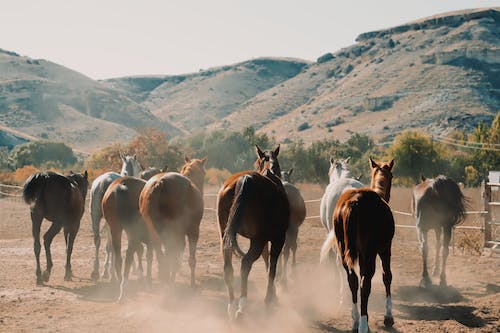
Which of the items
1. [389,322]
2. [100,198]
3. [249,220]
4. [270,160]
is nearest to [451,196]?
[270,160]

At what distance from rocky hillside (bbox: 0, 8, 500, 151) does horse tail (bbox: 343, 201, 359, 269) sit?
8649cm

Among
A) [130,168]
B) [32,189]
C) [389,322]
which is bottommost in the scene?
[389,322]

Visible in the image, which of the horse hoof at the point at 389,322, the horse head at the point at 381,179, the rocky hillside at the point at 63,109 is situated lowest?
the horse hoof at the point at 389,322

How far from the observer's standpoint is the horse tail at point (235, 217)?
279 inches

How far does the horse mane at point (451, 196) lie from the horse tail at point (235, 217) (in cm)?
563

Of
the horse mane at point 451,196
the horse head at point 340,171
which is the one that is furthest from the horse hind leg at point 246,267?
the horse mane at point 451,196

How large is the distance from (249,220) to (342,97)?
127711 mm

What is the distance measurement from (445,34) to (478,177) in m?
107

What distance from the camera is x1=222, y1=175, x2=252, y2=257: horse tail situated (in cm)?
709

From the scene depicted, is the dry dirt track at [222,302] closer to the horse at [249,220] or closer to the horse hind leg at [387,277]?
the horse hind leg at [387,277]

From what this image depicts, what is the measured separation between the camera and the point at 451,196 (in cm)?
1127

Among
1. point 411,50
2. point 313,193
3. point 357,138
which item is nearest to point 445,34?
point 411,50

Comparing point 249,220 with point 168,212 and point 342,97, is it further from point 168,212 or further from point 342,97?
point 342,97

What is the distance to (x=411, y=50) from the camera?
483ft
